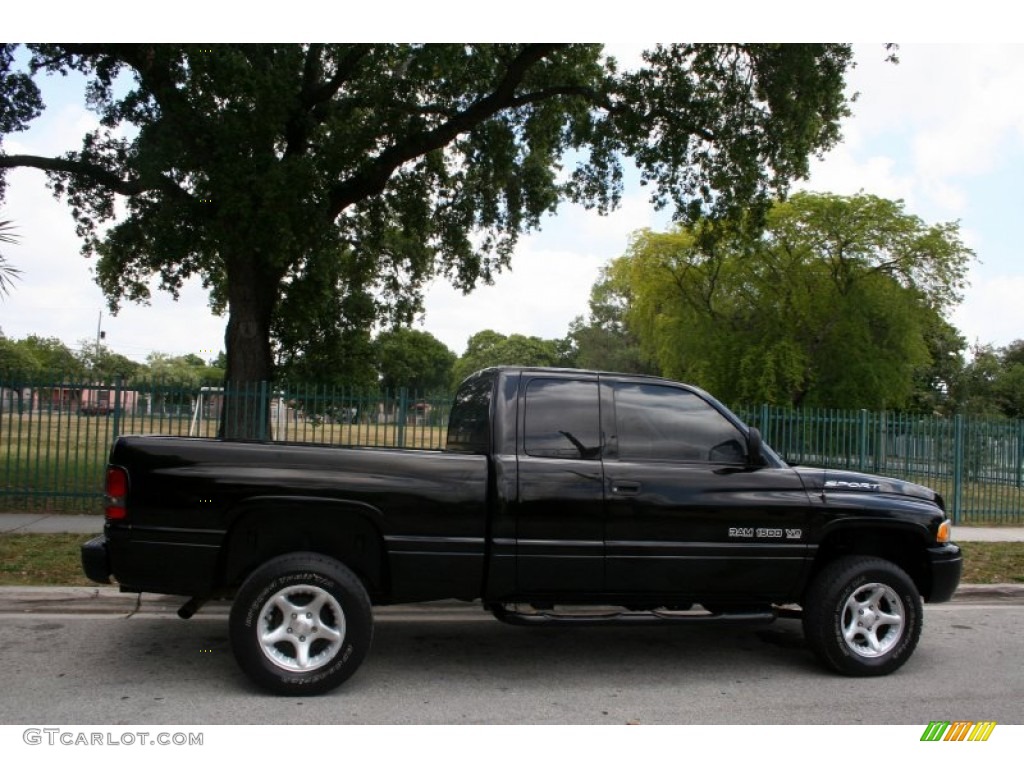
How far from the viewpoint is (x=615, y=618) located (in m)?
5.23

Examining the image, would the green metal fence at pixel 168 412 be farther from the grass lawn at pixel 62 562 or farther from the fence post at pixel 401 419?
the grass lawn at pixel 62 562

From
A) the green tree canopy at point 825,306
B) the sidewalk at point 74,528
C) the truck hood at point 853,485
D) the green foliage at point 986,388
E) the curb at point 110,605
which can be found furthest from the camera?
the green foliage at point 986,388

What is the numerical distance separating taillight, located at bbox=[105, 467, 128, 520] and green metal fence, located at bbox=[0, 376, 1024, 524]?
507 cm

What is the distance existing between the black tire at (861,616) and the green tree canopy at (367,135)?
10188mm

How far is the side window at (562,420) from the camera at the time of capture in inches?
208

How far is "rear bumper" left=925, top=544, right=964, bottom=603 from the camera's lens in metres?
5.61

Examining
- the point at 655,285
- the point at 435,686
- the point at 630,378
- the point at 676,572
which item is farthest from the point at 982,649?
the point at 655,285

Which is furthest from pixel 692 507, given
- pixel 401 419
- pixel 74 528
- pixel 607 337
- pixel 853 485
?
pixel 607 337

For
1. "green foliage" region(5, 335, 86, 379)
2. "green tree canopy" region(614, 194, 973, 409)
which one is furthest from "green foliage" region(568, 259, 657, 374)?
"green foliage" region(5, 335, 86, 379)

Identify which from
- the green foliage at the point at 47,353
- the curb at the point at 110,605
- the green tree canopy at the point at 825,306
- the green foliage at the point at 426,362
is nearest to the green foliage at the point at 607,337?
the green foliage at the point at 426,362

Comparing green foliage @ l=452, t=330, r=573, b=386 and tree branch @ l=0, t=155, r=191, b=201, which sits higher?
green foliage @ l=452, t=330, r=573, b=386

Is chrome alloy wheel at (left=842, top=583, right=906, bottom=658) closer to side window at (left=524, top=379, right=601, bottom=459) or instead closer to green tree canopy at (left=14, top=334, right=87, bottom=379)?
side window at (left=524, top=379, right=601, bottom=459)

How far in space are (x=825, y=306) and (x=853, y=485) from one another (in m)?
26.9

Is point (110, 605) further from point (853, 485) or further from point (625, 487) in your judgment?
point (853, 485)
